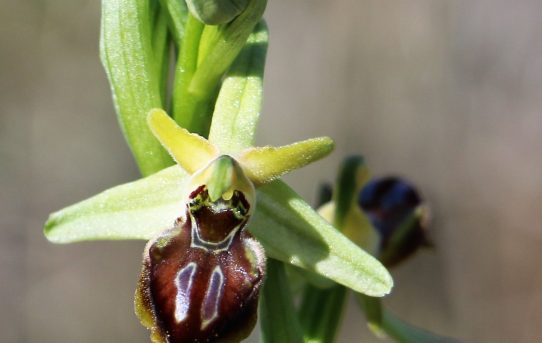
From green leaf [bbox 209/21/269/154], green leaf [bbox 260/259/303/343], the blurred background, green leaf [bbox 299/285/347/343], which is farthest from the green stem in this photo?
the blurred background

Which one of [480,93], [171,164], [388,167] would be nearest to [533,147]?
[480,93]

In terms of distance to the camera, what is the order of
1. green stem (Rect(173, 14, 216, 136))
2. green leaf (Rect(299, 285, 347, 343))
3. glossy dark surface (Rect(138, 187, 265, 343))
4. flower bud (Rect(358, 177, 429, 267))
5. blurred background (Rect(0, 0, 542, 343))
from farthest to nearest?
blurred background (Rect(0, 0, 542, 343)), flower bud (Rect(358, 177, 429, 267)), green leaf (Rect(299, 285, 347, 343)), green stem (Rect(173, 14, 216, 136)), glossy dark surface (Rect(138, 187, 265, 343))

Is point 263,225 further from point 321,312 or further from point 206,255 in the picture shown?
point 321,312

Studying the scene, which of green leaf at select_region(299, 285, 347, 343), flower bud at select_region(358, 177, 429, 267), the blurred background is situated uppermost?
flower bud at select_region(358, 177, 429, 267)

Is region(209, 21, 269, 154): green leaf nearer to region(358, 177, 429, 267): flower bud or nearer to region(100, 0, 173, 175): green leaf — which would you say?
region(100, 0, 173, 175): green leaf

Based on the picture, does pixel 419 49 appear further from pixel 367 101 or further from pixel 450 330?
pixel 450 330

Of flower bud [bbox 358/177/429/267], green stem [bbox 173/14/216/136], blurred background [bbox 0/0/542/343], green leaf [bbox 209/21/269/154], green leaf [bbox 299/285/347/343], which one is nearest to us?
green leaf [bbox 209/21/269/154]

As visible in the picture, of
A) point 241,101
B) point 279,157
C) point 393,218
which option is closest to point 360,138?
point 393,218
